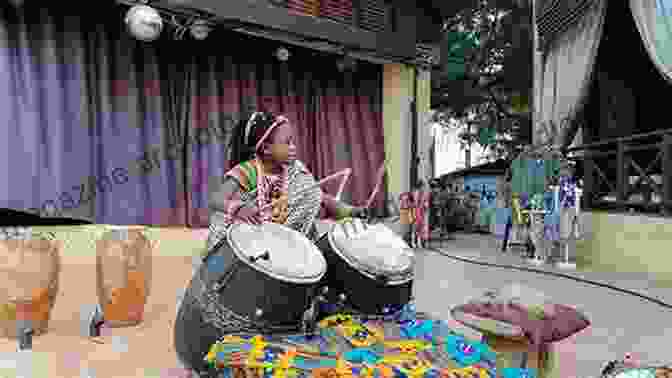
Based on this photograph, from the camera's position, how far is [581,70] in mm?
5660

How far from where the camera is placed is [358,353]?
56.9 inches

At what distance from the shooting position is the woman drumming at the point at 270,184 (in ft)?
6.91

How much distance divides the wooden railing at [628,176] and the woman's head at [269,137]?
4.36m

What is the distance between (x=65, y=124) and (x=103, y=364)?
1982mm

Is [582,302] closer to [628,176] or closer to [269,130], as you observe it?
[628,176]

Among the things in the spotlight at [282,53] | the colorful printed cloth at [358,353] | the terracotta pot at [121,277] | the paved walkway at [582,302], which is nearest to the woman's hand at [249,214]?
the colorful printed cloth at [358,353]

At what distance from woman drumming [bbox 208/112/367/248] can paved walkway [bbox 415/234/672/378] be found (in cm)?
138

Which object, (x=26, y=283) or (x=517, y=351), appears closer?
(x=517, y=351)

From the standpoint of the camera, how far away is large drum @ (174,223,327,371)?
60.1 inches

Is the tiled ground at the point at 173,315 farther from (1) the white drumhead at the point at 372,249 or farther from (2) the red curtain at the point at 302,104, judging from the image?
(1) the white drumhead at the point at 372,249

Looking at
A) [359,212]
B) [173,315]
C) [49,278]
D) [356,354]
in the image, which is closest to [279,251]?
[356,354]

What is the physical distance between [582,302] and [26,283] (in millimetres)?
4005

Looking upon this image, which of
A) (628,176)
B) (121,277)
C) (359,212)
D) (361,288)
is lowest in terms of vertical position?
(121,277)

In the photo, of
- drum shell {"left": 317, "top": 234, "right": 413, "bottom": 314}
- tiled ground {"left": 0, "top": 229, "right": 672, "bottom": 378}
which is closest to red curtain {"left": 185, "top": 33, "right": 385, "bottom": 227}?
tiled ground {"left": 0, "top": 229, "right": 672, "bottom": 378}
